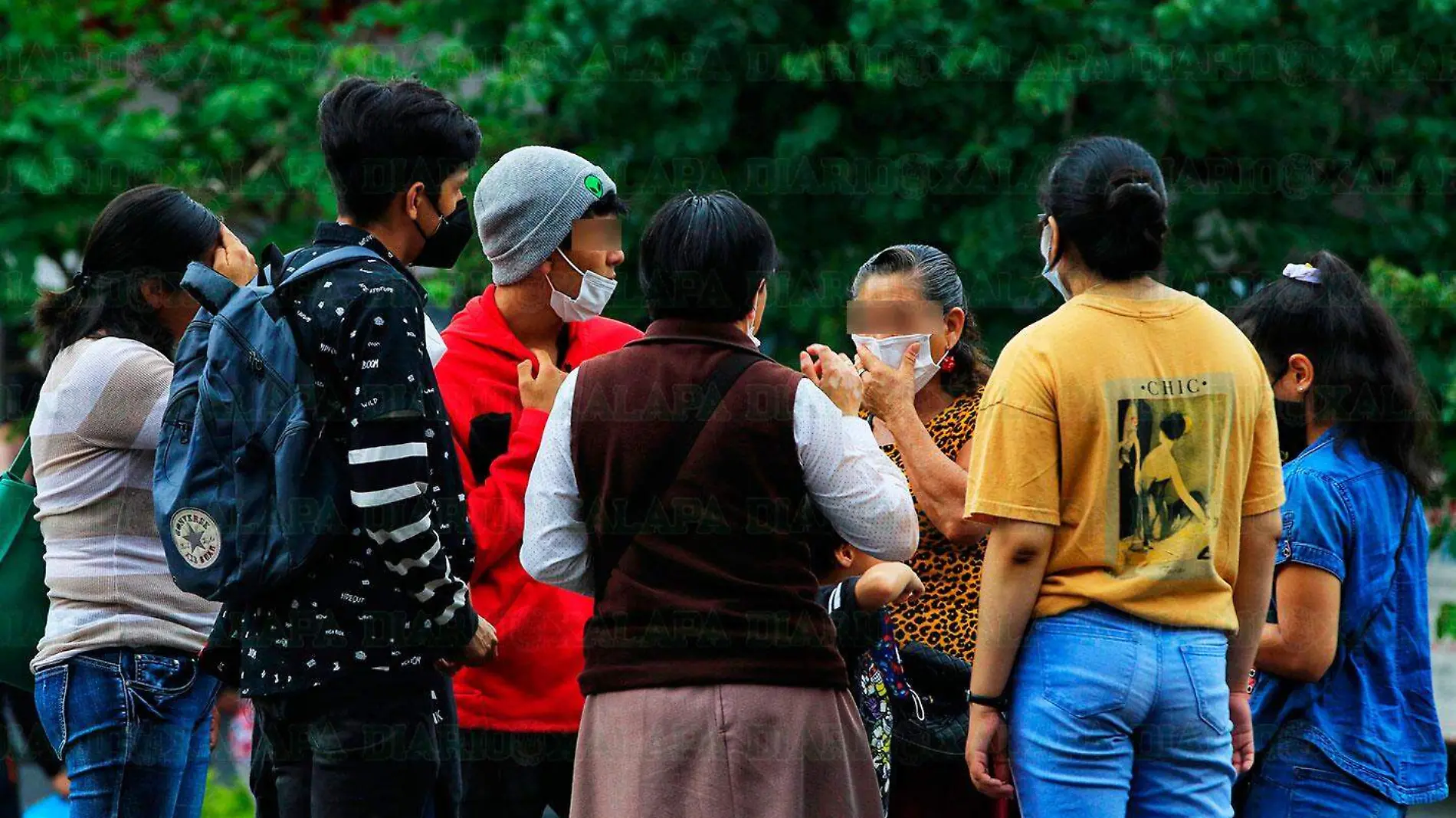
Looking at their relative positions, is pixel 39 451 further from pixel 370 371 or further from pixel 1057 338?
pixel 1057 338

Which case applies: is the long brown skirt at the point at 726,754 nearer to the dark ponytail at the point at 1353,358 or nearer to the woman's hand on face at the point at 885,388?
the woman's hand on face at the point at 885,388

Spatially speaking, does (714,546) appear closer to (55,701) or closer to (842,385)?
(842,385)

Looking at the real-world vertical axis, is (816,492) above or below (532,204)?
below

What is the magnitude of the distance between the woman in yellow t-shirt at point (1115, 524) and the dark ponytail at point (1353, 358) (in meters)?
0.70

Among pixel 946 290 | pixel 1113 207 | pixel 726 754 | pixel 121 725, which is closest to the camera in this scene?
pixel 726 754

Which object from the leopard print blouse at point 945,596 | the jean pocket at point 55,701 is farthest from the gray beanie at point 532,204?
the jean pocket at point 55,701

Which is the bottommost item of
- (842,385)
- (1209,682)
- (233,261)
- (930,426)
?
(1209,682)

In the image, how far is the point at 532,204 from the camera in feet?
12.1

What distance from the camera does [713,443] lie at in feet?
9.46

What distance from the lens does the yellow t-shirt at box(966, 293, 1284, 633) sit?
9.65 feet

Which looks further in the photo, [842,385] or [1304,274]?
[1304,274]

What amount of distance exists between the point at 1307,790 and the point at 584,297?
1941 millimetres

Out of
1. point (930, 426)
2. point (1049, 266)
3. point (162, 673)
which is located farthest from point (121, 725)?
point (1049, 266)

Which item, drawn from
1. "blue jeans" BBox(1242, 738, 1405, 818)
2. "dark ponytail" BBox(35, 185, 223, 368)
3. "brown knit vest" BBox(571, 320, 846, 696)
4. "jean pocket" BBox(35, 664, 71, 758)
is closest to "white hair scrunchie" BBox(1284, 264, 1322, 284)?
"blue jeans" BBox(1242, 738, 1405, 818)
